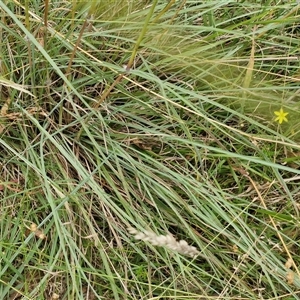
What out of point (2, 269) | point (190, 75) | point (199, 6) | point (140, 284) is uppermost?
point (199, 6)

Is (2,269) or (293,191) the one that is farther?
(293,191)

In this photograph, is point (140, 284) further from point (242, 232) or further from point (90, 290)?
point (242, 232)

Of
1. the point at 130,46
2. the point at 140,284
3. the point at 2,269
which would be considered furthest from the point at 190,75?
the point at 2,269

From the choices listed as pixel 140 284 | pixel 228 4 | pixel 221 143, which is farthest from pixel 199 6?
pixel 140 284

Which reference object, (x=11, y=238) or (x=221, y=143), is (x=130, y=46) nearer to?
(x=221, y=143)

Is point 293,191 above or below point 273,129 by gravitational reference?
below

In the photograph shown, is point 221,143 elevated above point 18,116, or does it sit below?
below
